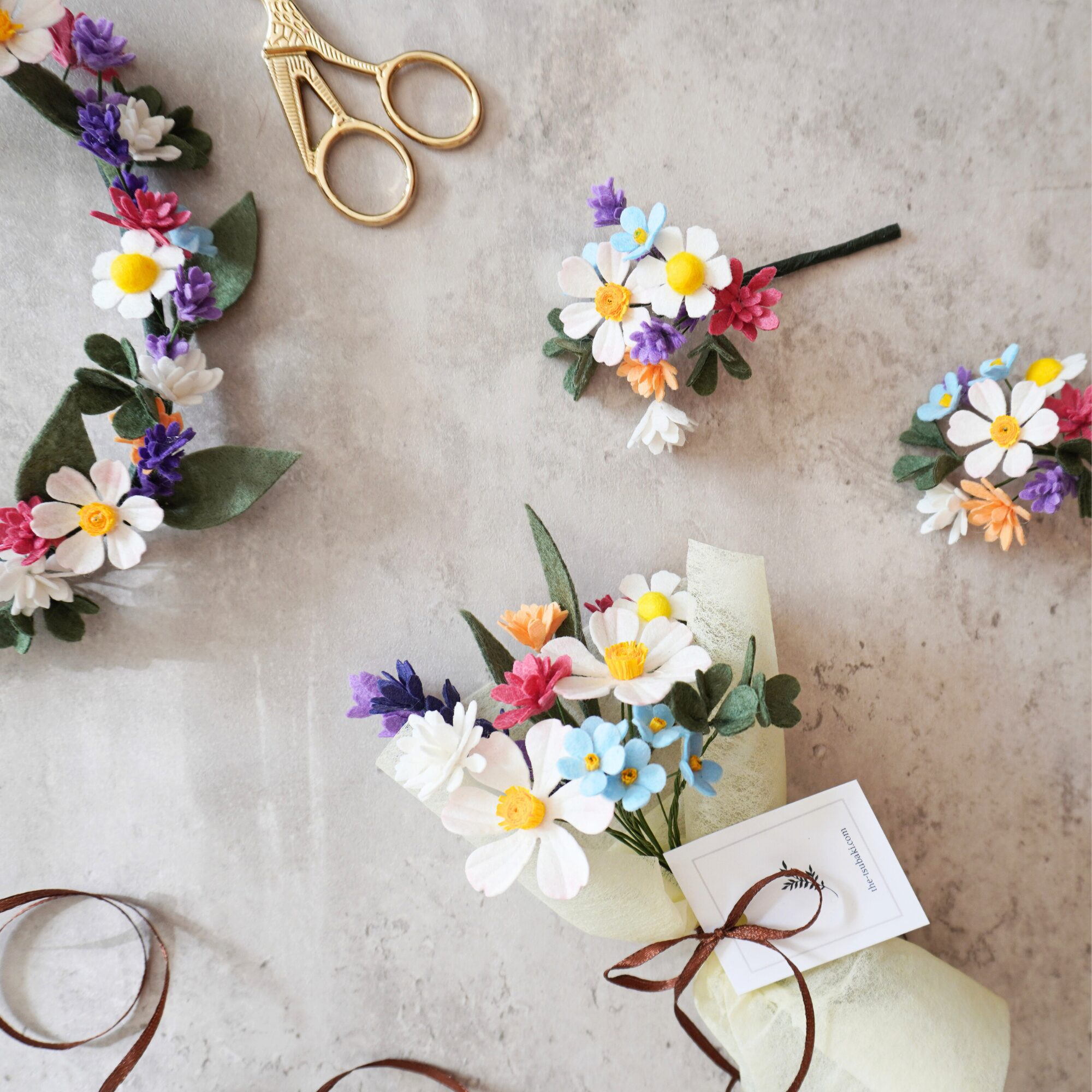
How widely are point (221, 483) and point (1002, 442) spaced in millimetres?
864

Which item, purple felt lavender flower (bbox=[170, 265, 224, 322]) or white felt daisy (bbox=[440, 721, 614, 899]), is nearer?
white felt daisy (bbox=[440, 721, 614, 899])

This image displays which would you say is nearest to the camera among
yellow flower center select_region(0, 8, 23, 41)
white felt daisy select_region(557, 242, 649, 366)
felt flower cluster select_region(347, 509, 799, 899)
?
felt flower cluster select_region(347, 509, 799, 899)

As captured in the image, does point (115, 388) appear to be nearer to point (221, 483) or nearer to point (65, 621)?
point (221, 483)

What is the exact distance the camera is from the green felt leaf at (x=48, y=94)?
763 mm

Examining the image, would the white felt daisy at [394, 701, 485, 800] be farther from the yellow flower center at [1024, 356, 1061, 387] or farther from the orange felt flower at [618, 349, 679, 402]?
the yellow flower center at [1024, 356, 1061, 387]

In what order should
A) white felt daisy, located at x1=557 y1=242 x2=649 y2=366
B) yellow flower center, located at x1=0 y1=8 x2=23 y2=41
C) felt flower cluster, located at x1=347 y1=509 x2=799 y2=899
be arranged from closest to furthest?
felt flower cluster, located at x1=347 y1=509 x2=799 y2=899 → yellow flower center, located at x1=0 y1=8 x2=23 y2=41 → white felt daisy, located at x1=557 y1=242 x2=649 y2=366

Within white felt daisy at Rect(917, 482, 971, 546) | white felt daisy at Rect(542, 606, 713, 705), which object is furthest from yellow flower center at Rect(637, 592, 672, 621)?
white felt daisy at Rect(917, 482, 971, 546)

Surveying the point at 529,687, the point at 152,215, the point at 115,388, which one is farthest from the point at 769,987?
the point at 152,215

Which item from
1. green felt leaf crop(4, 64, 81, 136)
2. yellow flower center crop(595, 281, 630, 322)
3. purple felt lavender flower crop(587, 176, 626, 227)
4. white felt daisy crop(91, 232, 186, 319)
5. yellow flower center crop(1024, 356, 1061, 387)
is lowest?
yellow flower center crop(1024, 356, 1061, 387)

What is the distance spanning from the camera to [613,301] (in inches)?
32.6

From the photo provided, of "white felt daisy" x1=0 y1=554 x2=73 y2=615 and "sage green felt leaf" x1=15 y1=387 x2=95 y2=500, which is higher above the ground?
"sage green felt leaf" x1=15 y1=387 x2=95 y2=500

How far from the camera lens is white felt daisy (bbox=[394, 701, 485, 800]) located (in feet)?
2.14

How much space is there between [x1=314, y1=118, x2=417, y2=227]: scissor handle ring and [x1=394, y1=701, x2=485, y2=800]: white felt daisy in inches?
21.8

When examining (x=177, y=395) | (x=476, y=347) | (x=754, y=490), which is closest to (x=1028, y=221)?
(x=754, y=490)
